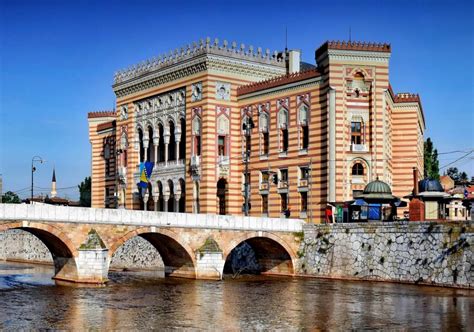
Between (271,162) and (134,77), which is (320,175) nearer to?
(271,162)

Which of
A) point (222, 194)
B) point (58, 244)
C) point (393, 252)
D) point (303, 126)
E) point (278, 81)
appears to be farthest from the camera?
point (222, 194)

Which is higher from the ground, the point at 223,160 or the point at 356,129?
the point at 356,129

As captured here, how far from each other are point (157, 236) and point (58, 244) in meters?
7.14

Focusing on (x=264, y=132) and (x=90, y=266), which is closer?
(x=90, y=266)

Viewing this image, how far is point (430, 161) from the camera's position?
3150 inches

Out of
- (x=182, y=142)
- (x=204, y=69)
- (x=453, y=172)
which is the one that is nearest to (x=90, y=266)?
(x=204, y=69)

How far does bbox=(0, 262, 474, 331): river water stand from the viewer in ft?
96.0

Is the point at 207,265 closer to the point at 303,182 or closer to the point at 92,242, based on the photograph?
the point at 92,242

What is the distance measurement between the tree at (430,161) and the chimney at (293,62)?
22454 mm

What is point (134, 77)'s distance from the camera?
233 ft

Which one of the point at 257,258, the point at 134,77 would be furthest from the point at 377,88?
the point at 134,77

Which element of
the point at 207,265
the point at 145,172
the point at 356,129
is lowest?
the point at 207,265

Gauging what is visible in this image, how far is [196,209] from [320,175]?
12.5m

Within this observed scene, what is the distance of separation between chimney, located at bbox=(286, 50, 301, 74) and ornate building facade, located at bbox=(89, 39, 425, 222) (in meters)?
0.10
